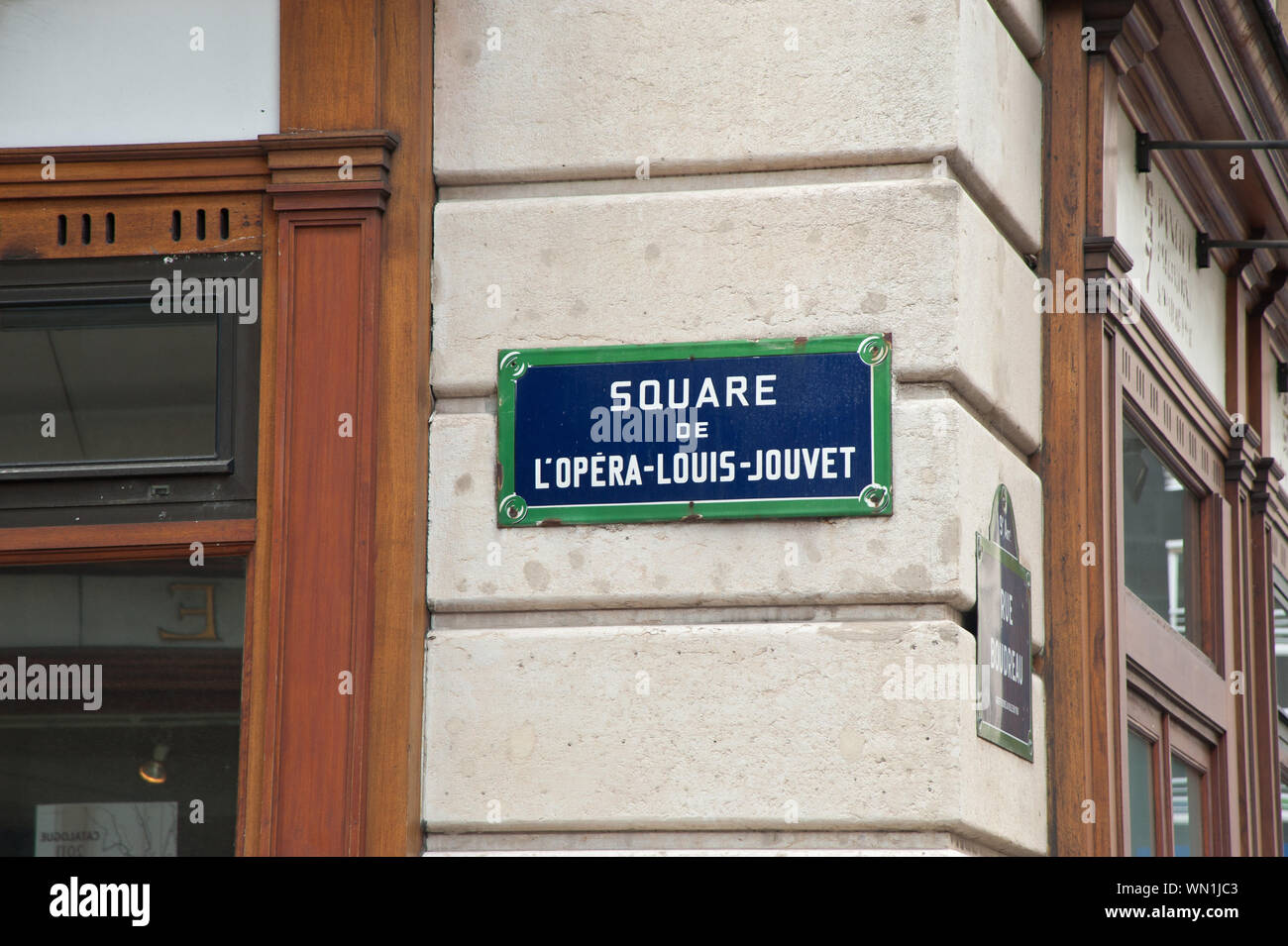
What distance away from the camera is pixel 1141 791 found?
7238 mm

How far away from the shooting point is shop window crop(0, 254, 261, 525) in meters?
5.69

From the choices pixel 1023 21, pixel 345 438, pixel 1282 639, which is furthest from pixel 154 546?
pixel 1282 639

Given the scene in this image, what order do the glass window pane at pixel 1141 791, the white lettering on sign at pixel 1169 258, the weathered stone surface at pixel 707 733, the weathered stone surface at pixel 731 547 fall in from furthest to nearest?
the white lettering on sign at pixel 1169 258
the glass window pane at pixel 1141 791
the weathered stone surface at pixel 731 547
the weathered stone surface at pixel 707 733

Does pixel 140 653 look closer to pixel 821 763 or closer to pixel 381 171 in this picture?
pixel 381 171

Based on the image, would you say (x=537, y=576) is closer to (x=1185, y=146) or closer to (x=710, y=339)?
(x=710, y=339)

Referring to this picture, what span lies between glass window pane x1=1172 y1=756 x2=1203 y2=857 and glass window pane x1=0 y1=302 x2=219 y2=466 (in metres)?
4.39

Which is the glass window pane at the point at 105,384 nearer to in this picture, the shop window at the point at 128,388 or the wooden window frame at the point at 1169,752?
the shop window at the point at 128,388

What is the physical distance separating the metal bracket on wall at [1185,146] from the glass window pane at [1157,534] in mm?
1075

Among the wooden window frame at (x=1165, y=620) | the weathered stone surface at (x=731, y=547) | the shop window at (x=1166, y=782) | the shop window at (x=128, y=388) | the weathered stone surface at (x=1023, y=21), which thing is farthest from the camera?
the shop window at (x=1166, y=782)

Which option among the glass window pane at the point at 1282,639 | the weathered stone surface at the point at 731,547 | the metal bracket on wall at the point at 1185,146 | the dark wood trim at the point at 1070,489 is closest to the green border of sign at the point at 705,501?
the weathered stone surface at the point at 731,547

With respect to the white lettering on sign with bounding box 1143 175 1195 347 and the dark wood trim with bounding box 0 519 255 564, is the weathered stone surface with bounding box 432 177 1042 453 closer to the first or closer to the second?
the dark wood trim with bounding box 0 519 255 564

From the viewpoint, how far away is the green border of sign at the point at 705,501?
17.1 feet

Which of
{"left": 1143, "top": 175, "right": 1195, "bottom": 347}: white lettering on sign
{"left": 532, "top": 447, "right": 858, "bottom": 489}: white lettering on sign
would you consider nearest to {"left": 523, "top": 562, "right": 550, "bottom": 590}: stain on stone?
{"left": 532, "top": 447, "right": 858, "bottom": 489}: white lettering on sign

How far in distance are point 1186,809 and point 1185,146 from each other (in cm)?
285
